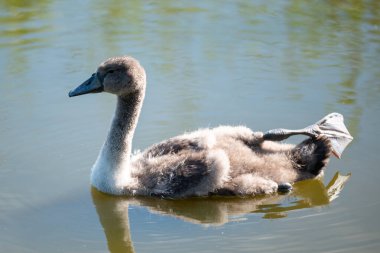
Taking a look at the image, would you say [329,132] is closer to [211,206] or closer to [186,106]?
[211,206]

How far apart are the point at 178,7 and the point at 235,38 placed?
6.99 feet

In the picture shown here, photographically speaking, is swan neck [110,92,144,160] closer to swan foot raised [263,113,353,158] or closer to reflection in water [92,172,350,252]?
reflection in water [92,172,350,252]

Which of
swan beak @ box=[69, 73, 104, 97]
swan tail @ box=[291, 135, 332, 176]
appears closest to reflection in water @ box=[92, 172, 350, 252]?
swan tail @ box=[291, 135, 332, 176]

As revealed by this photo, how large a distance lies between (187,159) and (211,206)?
1.85 ft

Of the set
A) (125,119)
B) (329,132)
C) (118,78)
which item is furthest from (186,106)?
(329,132)

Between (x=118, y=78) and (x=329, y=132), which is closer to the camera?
(x=118, y=78)

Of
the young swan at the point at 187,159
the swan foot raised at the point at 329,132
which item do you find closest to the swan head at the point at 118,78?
the young swan at the point at 187,159

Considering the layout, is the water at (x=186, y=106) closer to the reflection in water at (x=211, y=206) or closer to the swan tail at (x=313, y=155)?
the reflection in water at (x=211, y=206)

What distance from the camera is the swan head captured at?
856cm

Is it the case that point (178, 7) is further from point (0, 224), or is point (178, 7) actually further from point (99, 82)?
point (0, 224)

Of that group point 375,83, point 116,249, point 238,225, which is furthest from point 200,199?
point 375,83

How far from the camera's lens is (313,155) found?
881 cm

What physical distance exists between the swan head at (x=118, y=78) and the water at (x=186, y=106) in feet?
3.64

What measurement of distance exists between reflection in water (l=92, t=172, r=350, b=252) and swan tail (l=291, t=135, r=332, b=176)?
0.21 m
